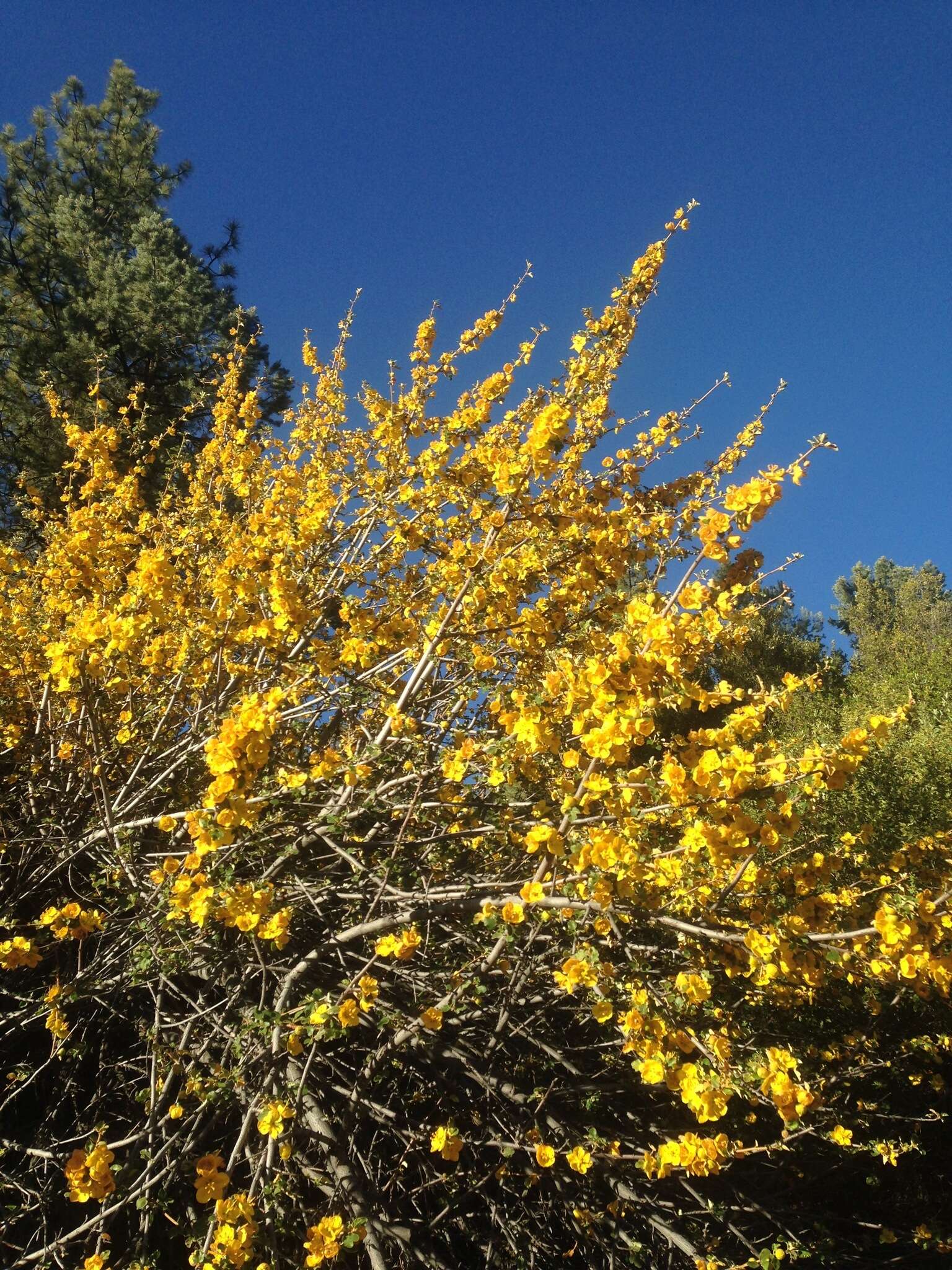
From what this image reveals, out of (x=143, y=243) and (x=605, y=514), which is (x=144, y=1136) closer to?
(x=605, y=514)

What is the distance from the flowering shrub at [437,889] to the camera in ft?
6.90

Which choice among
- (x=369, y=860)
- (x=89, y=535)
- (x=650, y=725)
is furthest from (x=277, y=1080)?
(x=89, y=535)

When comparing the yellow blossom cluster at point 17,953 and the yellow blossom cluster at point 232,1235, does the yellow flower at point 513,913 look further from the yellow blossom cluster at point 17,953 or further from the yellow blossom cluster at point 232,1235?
the yellow blossom cluster at point 17,953

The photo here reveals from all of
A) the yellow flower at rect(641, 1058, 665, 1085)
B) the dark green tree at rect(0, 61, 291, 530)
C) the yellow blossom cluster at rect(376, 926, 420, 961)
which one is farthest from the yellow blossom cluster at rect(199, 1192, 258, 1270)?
the dark green tree at rect(0, 61, 291, 530)

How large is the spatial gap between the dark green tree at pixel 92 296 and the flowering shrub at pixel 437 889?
26.4 ft

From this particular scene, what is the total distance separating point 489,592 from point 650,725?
105cm

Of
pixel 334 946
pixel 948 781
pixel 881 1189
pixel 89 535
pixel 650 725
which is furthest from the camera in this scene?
pixel 948 781

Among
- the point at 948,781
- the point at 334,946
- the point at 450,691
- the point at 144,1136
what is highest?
the point at 948,781

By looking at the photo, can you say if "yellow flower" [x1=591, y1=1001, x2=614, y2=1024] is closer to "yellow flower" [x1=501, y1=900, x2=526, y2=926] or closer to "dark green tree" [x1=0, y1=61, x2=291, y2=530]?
"yellow flower" [x1=501, y1=900, x2=526, y2=926]

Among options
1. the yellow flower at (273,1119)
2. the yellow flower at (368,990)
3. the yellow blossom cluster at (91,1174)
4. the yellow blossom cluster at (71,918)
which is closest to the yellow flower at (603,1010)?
the yellow flower at (368,990)

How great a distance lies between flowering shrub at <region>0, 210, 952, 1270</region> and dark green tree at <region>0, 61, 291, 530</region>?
8.05 m

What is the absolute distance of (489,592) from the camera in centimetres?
281

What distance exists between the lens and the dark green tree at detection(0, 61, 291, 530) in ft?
35.8

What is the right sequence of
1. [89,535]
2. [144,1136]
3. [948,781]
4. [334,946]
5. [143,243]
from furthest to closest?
[143,243] < [948,781] < [89,535] < [334,946] < [144,1136]
